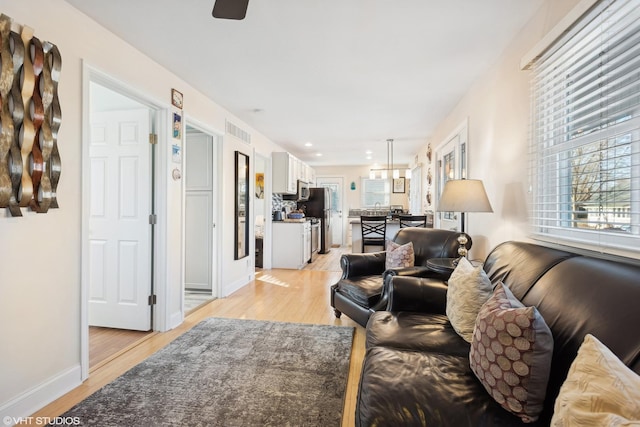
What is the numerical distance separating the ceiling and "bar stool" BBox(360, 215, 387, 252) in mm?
1698

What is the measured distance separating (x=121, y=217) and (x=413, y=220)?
12.5ft

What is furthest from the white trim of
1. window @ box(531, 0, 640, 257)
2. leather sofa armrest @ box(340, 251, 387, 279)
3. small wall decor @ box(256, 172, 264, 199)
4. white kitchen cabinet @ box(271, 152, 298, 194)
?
small wall decor @ box(256, 172, 264, 199)

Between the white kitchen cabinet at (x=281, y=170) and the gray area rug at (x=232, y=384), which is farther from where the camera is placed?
the white kitchen cabinet at (x=281, y=170)

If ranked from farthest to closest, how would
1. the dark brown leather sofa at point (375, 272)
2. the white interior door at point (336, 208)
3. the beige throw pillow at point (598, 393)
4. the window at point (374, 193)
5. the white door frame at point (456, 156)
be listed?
1. the white interior door at point (336, 208)
2. the window at point (374, 193)
3. the white door frame at point (456, 156)
4. the dark brown leather sofa at point (375, 272)
5. the beige throw pillow at point (598, 393)

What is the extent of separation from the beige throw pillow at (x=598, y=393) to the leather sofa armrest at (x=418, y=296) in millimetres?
1327

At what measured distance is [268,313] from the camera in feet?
11.3

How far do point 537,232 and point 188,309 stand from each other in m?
3.38

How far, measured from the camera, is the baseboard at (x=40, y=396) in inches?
65.7

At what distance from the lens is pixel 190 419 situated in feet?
5.58

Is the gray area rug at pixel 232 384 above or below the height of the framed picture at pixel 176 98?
below

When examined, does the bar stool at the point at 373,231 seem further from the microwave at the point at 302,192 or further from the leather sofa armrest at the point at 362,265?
the microwave at the point at 302,192

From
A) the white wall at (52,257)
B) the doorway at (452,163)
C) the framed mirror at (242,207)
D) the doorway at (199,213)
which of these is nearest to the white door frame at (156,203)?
the white wall at (52,257)

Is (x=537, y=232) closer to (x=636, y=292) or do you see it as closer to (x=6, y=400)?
(x=636, y=292)

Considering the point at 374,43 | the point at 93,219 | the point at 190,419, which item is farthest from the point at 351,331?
the point at 93,219
